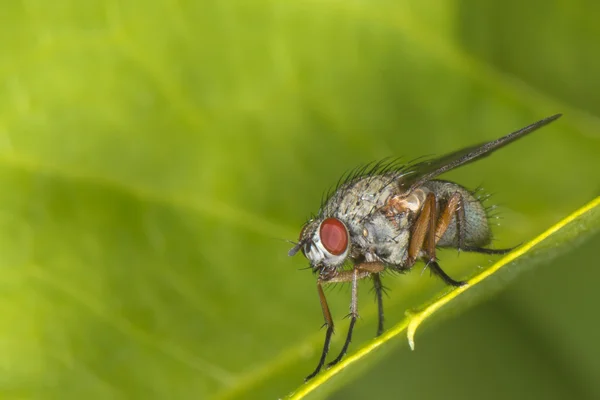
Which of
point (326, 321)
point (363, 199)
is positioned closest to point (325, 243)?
point (363, 199)

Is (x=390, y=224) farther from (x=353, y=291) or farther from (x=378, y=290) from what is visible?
(x=353, y=291)

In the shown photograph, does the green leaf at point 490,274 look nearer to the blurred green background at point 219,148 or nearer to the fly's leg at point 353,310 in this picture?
the blurred green background at point 219,148

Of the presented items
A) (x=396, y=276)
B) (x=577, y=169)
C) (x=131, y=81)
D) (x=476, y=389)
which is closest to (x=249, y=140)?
(x=131, y=81)

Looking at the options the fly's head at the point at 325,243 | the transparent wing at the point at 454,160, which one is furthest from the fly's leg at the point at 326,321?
the transparent wing at the point at 454,160

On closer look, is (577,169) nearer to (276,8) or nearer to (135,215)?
(276,8)

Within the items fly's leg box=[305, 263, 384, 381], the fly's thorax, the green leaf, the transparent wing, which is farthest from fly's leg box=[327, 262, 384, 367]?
the green leaf

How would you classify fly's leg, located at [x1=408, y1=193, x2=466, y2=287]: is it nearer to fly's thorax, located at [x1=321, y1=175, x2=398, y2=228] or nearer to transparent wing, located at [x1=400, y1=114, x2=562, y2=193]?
transparent wing, located at [x1=400, y1=114, x2=562, y2=193]

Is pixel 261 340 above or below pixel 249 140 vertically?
below
